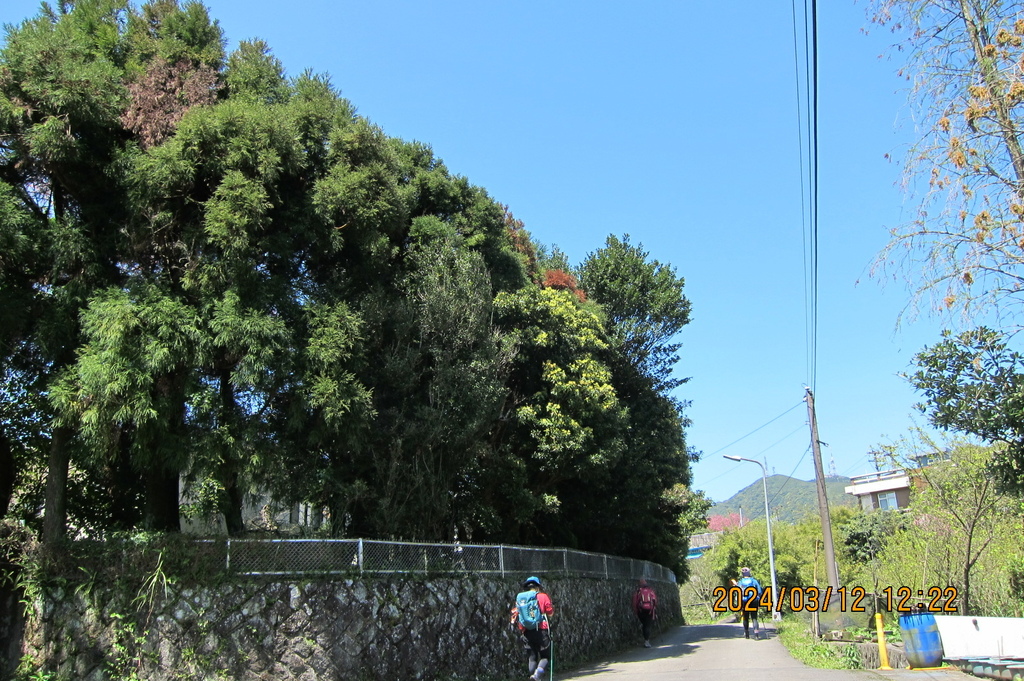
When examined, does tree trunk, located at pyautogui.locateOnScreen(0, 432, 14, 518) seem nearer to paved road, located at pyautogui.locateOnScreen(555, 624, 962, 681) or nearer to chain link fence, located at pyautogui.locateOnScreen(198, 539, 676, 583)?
chain link fence, located at pyautogui.locateOnScreen(198, 539, 676, 583)

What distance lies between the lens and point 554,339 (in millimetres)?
17844

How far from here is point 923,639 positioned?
37.8 feet

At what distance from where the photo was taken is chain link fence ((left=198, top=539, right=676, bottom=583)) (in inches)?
391

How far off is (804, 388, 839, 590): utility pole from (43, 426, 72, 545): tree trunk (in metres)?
17.5

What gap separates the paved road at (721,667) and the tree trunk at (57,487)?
8412 mm

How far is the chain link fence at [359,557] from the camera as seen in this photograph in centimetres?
992

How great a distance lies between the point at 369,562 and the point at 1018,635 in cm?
986

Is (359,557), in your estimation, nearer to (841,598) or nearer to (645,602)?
(645,602)

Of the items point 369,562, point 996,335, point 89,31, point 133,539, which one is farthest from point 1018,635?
point 89,31

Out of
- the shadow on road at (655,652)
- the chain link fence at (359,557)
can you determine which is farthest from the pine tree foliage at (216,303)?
the shadow on road at (655,652)

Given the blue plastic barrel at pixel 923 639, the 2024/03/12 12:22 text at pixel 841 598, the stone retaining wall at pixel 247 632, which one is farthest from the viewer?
the 2024/03/12 12:22 text at pixel 841 598

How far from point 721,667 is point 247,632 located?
8529 millimetres

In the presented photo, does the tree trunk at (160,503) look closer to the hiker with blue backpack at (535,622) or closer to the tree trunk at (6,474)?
the tree trunk at (6,474)

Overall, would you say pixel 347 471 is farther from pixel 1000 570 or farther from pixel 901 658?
pixel 1000 570
